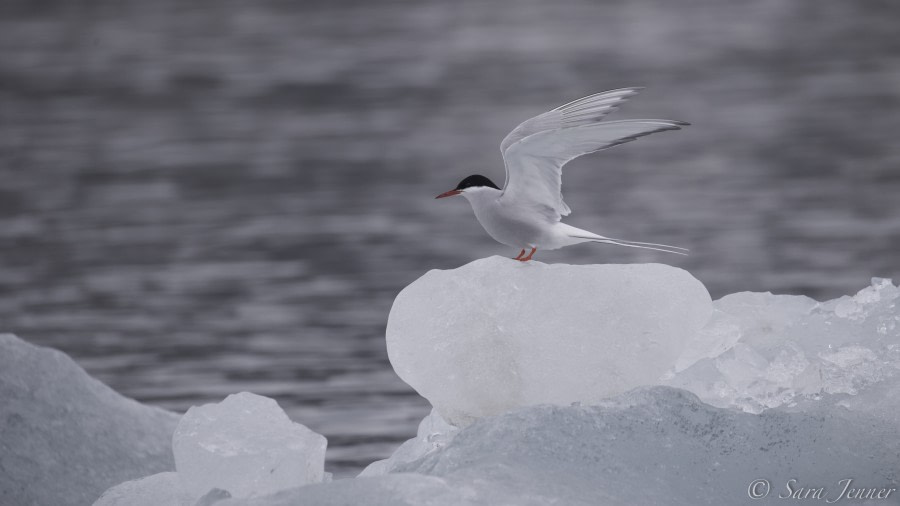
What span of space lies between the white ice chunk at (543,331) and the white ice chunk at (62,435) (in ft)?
6.00

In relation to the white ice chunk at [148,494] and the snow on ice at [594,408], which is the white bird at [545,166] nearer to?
the snow on ice at [594,408]

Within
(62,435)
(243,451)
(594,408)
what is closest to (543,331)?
(594,408)

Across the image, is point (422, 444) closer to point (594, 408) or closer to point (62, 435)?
point (594, 408)

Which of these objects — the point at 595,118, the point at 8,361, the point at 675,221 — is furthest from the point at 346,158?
the point at 595,118

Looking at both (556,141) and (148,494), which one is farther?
(148,494)

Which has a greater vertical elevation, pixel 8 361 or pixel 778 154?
pixel 8 361

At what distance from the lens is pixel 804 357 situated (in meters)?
5.39

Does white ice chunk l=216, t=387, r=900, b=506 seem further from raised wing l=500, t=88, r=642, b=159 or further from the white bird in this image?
raised wing l=500, t=88, r=642, b=159

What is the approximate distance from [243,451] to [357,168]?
12846 mm

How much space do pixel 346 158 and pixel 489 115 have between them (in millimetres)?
4316

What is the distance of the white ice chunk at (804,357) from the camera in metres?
5.24

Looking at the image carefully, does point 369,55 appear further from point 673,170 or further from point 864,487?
point 864,487

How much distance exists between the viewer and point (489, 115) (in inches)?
885

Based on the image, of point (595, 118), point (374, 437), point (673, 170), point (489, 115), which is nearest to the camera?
point (595, 118)
